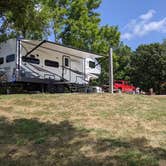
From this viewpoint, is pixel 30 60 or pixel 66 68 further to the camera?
pixel 66 68

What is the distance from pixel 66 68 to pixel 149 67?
86.4 ft

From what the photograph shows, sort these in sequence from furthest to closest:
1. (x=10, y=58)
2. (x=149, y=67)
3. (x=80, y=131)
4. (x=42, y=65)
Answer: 1. (x=149, y=67)
2. (x=42, y=65)
3. (x=10, y=58)
4. (x=80, y=131)

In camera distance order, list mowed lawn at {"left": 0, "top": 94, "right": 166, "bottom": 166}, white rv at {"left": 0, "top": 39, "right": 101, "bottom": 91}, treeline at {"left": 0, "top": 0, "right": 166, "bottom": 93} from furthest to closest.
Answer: white rv at {"left": 0, "top": 39, "right": 101, "bottom": 91} < treeline at {"left": 0, "top": 0, "right": 166, "bottom": 93} < mowed lawn at {"left": 0, "top": 94, "right": 166, "bottom": 166}

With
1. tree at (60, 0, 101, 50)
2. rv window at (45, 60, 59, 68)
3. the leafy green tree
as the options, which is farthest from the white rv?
the leafy green tree

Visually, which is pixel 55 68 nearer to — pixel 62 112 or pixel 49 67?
pixel 49 67

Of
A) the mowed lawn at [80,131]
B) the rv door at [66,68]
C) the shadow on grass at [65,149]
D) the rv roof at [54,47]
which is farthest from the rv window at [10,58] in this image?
the shadow on grass at [65,149]

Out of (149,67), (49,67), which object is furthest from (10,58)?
(149,67)

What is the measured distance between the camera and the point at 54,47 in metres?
18.3

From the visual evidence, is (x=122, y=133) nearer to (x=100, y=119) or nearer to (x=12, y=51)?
(x=100, y=119)

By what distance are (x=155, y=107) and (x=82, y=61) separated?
9055mm

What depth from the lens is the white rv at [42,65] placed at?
16.5 metres

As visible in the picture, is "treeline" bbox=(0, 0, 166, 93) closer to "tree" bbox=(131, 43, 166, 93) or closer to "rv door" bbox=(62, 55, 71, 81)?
"tree" bbox=(131, 43, 166, 93)

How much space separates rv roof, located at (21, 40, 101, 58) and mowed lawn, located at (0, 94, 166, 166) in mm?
4782

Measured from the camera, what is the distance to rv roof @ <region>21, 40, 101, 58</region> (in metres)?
17.1
